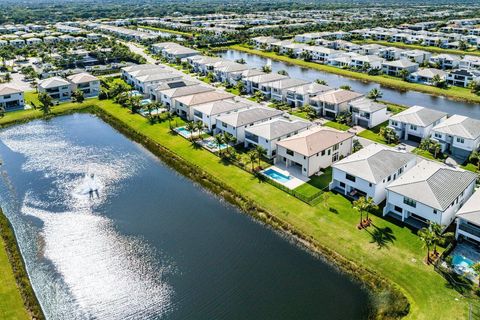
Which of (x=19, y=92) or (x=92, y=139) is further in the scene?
(x=19, y=92)

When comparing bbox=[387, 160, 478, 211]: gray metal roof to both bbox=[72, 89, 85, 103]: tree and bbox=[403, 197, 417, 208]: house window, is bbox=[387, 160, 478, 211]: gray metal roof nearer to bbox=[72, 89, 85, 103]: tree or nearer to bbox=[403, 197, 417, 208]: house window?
bbox=[403, 197, 417, 208]: house window

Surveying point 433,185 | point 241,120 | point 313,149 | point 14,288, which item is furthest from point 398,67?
point 14,288

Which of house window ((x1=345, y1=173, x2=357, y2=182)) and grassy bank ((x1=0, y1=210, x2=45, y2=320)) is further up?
house window ((x1=345, y1=173, x2=357, y2=182))

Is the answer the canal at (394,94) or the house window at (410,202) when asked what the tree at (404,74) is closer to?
the canal at (394,94)

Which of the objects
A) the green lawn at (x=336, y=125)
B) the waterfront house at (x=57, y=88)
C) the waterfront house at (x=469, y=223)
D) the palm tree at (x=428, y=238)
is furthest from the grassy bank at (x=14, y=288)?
the waterfront house at (x=57, y=88)

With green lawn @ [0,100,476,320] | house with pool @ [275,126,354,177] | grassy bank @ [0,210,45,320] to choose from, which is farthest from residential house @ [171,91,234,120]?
grassy bank @ [0,210,45,320]

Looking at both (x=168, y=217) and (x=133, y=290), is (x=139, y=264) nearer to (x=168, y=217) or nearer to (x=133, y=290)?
(x=133, y=290)

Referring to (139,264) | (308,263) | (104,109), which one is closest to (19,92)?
(104,109)
